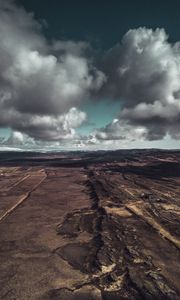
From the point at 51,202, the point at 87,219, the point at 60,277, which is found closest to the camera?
the point at 60,277

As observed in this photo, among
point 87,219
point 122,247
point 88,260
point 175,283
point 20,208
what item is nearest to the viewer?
point 175,283

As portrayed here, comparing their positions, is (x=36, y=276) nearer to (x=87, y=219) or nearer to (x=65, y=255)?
(x=65, y=255)

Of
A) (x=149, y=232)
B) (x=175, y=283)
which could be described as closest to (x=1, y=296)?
(x=175, y=283)

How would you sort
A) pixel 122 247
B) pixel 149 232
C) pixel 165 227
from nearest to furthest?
pixel 122 247
pixel 149 232
pixel 165 227

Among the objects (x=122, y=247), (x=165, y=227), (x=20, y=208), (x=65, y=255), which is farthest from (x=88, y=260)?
(x=20, y=208)

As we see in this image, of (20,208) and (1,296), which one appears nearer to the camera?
(1,296)

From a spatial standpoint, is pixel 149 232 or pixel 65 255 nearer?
pixel 65 255

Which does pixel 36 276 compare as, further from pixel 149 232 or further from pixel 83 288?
pixel 149 232

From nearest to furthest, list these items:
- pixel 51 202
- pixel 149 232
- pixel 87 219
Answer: pixel 149 232 → pixel 87 219 → pixel 51 202

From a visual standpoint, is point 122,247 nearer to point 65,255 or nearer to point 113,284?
point 65,255
